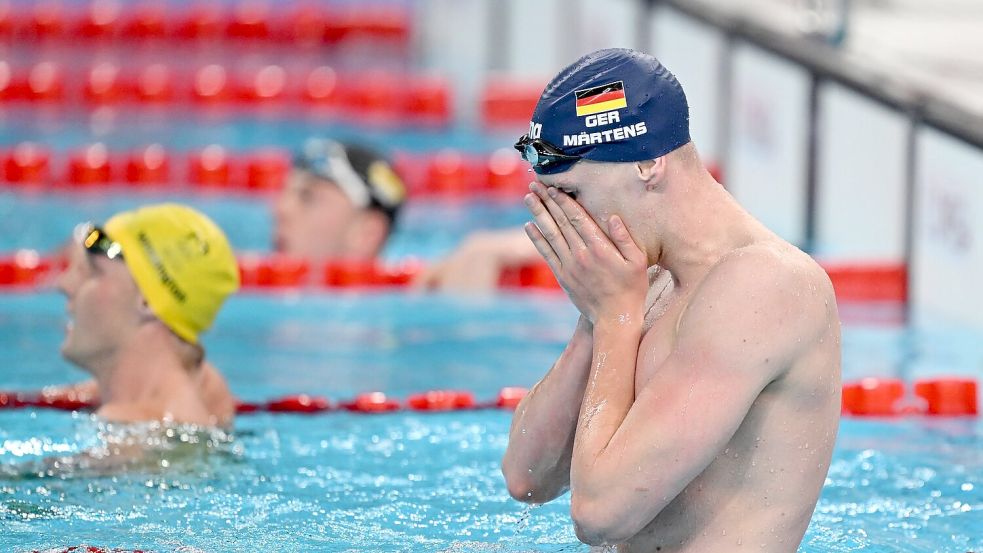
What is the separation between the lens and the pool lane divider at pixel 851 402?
4.66m

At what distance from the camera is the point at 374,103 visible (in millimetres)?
9961

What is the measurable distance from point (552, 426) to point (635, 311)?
0.33 m

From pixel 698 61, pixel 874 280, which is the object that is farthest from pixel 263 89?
pixel 874 280

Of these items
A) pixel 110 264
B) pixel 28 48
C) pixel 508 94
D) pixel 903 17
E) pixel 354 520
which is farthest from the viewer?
pixel 28 48

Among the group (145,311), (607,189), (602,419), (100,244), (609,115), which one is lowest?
(145,311)

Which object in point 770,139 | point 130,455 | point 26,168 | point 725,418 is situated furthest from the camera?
point 26,168

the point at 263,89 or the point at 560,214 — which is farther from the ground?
the point at 560,214

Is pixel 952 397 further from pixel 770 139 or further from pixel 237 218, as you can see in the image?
pixel 237 218

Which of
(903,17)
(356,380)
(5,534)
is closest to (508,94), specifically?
(903,17)

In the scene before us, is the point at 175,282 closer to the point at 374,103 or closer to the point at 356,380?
the point at 356,380

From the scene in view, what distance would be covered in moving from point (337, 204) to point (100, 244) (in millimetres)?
2587

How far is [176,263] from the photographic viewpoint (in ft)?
12.8

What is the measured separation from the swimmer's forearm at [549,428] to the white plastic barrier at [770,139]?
14.1 feet

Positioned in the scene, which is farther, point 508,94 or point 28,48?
point 28,48
